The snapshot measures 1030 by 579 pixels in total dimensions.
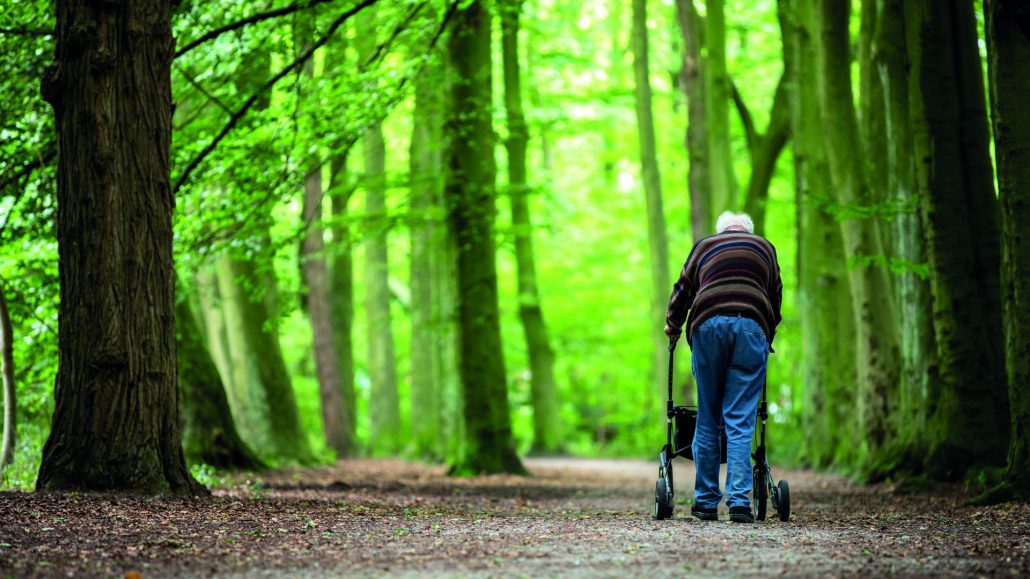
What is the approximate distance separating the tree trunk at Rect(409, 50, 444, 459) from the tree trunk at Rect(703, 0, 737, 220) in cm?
505

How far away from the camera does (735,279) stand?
7371mm

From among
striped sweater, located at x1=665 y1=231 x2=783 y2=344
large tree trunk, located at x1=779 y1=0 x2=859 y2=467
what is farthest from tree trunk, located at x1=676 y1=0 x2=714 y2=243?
striped sweater, located at x1=665 y1=231 x2=783 y2=344

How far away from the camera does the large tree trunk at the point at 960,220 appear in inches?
424

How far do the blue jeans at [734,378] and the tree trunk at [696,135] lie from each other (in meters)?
14.9

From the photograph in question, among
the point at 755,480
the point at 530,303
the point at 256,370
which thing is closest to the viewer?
the point at 755,480

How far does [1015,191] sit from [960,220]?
7.39ft

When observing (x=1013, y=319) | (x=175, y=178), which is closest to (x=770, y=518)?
(x=1013, y=319)

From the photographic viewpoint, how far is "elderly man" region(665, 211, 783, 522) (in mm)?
7316

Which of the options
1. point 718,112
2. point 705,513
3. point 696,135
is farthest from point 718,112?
point 705,513

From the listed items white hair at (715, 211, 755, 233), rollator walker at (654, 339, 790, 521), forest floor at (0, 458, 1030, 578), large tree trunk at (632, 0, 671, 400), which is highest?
large tree trunk at (632, 0, 671, 400)

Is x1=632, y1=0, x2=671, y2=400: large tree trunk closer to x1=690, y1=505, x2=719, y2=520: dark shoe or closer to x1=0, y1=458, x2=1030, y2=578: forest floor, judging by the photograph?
x1=0, y1=458, x2=1030, y2=578: forest floor

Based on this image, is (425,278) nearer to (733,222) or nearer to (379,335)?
(379,335)

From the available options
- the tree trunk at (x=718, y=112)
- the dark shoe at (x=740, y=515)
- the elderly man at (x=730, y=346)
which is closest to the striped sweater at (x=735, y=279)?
the elderly man at (x=730, y=346)

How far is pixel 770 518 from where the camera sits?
7.95m
